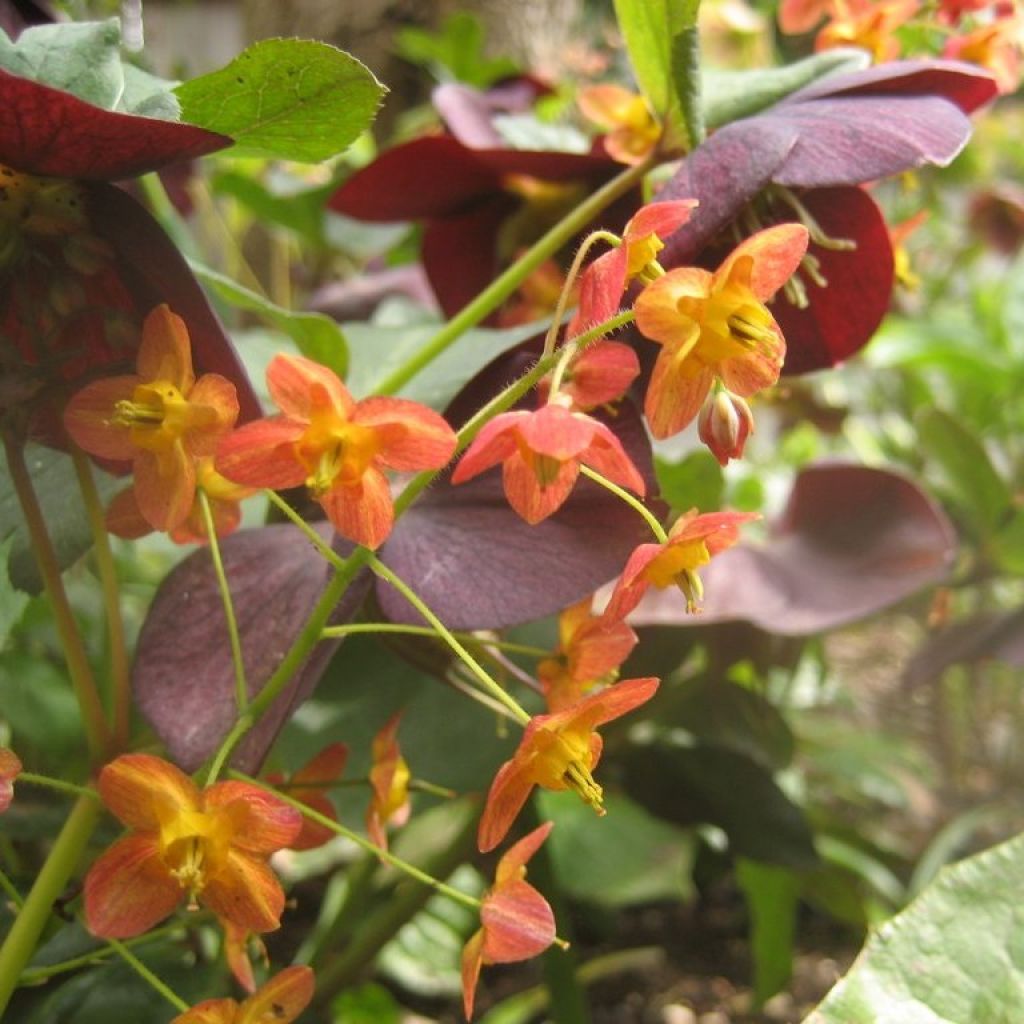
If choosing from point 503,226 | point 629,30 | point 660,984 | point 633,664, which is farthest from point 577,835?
point 629,30

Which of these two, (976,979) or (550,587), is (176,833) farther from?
(976,979)

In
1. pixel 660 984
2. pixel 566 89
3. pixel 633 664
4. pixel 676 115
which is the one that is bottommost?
pixel 660 984

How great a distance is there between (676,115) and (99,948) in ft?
1.10

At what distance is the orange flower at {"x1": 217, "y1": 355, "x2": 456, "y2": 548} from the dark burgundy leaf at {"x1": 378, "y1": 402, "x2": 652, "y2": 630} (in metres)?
0.07

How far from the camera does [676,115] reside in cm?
41

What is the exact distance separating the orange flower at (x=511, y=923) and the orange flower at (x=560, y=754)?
2cm

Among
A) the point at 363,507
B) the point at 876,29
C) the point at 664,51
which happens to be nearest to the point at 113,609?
the point at 363,507

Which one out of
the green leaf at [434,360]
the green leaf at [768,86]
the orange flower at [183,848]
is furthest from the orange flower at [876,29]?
the orange flower at [183,848]

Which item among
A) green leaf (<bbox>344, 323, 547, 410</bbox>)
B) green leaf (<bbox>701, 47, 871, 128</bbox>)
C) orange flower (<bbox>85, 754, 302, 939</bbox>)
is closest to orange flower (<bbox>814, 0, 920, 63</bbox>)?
green leaf (<bbox>701, 47, 871, 128</bbox>)

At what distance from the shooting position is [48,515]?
1.18 ft

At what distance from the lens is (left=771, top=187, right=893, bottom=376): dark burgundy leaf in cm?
41

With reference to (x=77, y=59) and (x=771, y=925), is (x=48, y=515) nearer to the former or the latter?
(x=77, y=59)

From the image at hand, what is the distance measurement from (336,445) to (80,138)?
3.9 inches

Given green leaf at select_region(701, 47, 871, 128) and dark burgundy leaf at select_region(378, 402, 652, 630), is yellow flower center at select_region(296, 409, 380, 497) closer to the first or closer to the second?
dark burgundy leaf at select_region(378, 402, 652, 630)
